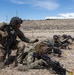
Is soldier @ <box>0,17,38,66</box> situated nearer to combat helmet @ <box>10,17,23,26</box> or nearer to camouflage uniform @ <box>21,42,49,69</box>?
combat helmet @ <box>10,17,23,26</box>

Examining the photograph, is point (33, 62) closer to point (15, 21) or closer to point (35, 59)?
point (35, 59)

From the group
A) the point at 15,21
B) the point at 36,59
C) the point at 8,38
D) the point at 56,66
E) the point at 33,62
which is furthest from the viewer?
the point at 8,38

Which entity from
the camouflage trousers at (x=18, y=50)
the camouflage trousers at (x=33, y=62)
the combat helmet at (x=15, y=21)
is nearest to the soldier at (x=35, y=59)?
the camouflage trousers at (x=33, y=62)

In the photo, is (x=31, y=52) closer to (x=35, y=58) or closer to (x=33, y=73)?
(x=35, y=58)

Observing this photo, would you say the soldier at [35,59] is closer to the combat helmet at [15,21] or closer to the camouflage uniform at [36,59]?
the camouflage uniform at [36,59]

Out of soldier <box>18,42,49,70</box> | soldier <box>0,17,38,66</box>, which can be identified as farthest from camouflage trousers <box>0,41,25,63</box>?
soldier <box>18,42,49,70</box>

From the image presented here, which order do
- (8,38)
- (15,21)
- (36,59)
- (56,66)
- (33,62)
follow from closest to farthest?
(56,66), (33,62), (36,59), (15,21), (8,38)

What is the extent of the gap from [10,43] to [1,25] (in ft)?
2.08

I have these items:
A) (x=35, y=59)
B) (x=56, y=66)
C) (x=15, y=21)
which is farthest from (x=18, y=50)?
(x=56, y=66)

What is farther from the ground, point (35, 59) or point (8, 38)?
point (8, 38)

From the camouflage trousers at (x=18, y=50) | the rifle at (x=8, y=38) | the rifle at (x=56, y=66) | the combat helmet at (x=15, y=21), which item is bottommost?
the rifle at (x=56, y=66)

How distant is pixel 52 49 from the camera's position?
13.2 meters

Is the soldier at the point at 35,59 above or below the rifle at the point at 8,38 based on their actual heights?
below

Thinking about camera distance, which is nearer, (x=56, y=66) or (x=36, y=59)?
(x=56, y=66)
